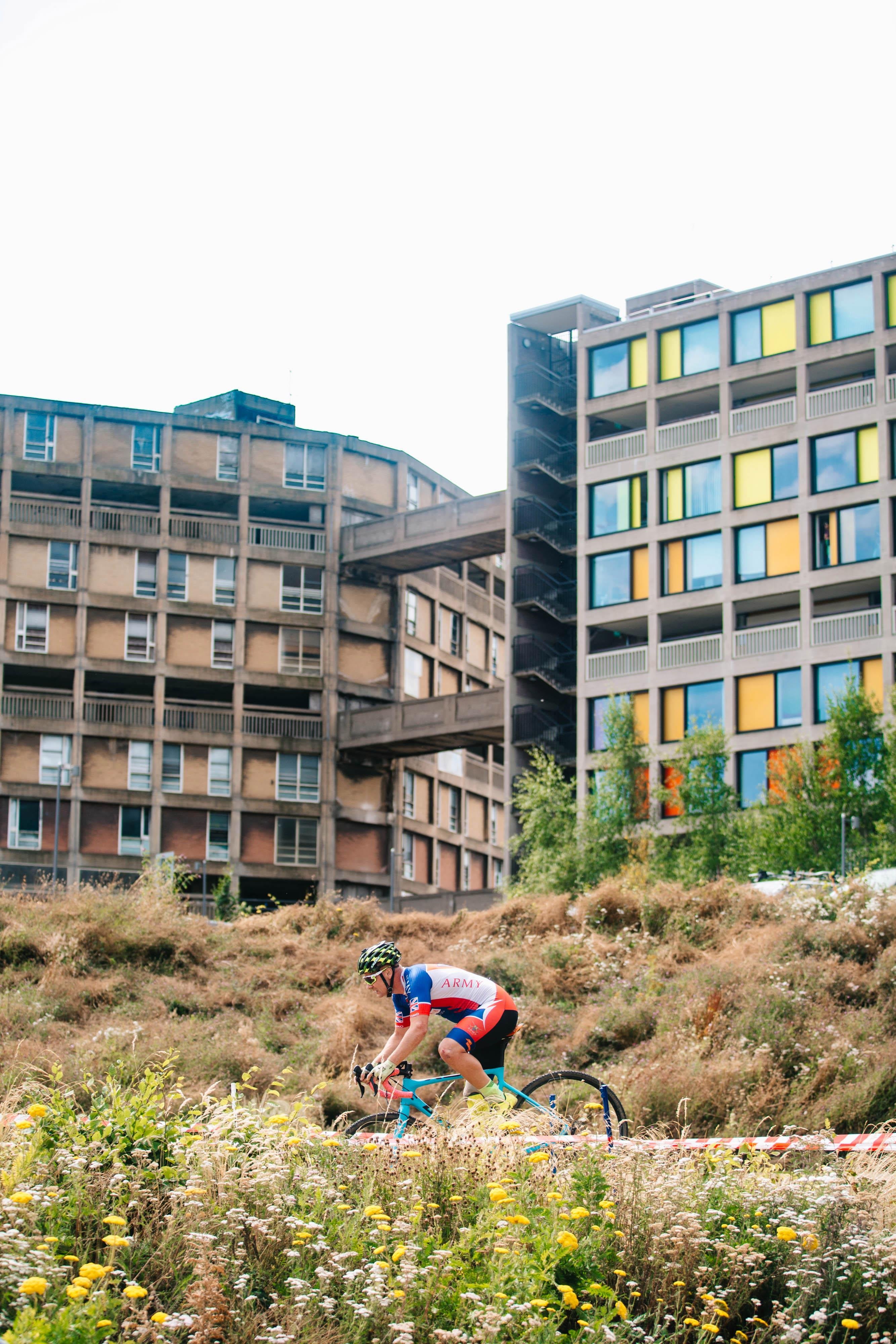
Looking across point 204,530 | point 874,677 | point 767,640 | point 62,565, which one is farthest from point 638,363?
point 62,565

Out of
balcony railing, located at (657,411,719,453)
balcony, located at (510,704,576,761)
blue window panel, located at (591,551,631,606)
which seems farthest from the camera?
balcony, located at (510,704,576,761)

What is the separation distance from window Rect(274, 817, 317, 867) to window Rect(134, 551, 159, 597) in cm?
1098

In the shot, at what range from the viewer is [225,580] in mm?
70062

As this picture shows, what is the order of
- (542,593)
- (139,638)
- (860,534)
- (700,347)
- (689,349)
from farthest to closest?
(139,638), (542,593), (689,349), (700,347), (860,534)

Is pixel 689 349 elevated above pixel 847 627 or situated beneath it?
elevated above

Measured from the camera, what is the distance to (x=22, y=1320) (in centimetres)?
570

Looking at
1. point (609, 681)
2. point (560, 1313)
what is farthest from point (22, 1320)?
point (609, 681)

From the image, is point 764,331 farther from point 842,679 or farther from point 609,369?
point 842,679

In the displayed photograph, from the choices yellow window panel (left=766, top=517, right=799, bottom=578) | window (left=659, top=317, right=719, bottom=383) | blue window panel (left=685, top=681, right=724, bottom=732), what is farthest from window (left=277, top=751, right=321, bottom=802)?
yellow window panel (left=766, top=517, right=799, bottom=578)

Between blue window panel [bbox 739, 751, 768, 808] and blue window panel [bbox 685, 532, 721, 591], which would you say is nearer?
blue window panel [bbox 739, 751, 768, 808]

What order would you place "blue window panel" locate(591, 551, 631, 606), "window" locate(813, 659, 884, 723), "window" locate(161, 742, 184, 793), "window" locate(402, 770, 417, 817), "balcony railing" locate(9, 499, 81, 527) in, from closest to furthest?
"window" locate(813, 659, 884, 723)
"blue window panel" locate(591, 551, 631, 606)
"window" locate(161, 742, 184, 793)
"balcony railing" locate(9, 499, 81, 527)
"window" locate(402, 770, 417, 817)

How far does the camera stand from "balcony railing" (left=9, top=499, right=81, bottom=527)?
67.9 meters

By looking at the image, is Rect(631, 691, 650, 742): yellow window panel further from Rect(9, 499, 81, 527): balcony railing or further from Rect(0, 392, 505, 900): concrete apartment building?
Rect(9, 499, 81, 527): balcony railing

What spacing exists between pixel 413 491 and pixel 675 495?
66.0 ft
